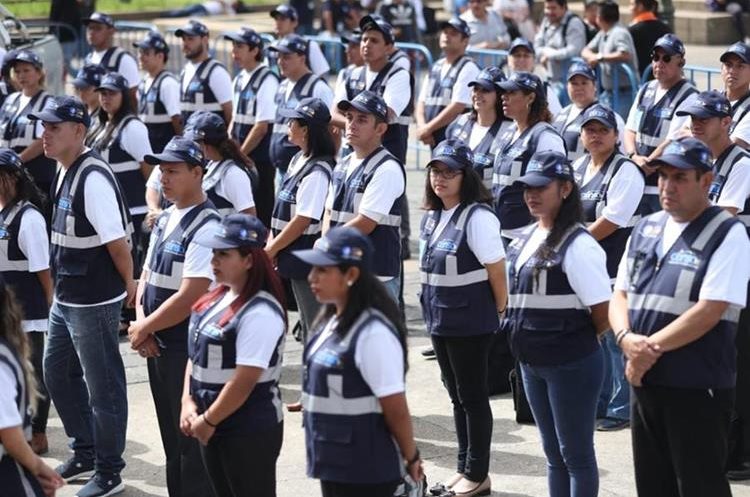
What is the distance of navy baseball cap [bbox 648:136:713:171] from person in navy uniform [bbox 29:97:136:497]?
10.7 feet

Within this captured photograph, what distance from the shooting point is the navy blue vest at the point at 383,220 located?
9039 mm

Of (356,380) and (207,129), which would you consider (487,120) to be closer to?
(207,129)

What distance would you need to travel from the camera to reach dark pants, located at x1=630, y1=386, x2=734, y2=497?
6723mm

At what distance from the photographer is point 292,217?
31.7 ft

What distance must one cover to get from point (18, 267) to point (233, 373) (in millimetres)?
2600

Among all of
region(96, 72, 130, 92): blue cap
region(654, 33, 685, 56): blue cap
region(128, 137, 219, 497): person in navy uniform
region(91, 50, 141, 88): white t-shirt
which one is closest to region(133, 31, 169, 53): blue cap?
region(91, 50, 141, 88): white t-shirt

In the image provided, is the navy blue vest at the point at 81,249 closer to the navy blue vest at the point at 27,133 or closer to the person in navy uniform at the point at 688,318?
the person in navy uniform at the point at 688,318

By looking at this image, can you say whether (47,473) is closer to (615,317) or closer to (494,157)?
(615,317)

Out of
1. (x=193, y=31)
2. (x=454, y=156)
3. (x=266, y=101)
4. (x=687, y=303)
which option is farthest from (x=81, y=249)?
(x=193, y=31)

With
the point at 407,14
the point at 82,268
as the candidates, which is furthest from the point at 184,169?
the point at 407,14

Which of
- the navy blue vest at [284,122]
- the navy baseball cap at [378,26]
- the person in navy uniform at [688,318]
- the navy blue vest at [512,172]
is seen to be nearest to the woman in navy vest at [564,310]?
the person in navy uniform at [688,318]

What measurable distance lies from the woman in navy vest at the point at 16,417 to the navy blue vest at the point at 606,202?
3.97m

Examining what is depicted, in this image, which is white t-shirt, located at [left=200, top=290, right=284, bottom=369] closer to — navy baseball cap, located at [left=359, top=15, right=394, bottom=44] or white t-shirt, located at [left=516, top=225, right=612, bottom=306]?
white t-shirt, located at [left=516, top=225, right=612, bottom=306]

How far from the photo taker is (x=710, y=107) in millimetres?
8477
